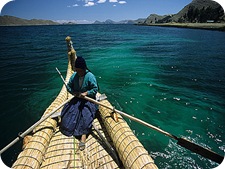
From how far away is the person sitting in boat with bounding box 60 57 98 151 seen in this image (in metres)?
3.38

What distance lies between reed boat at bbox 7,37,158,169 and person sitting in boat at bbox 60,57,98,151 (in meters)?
0.17

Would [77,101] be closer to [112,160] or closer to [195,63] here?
[112,160]

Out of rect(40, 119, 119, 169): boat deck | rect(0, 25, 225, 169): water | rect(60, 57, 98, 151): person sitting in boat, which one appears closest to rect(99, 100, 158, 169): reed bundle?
rect(40, 119, 119, 169): boat deck

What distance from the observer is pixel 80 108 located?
11.6ft

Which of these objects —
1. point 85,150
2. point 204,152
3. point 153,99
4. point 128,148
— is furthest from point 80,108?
point 153,99

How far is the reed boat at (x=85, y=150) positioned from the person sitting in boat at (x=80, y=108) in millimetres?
171

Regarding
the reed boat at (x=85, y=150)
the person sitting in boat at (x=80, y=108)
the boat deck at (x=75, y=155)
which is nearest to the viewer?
the reed boat at (x=85, y=150)

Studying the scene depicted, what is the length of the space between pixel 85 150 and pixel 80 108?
0.90m

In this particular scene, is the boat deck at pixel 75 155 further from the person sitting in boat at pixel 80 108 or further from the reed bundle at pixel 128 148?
the reed bundle at pixel 128 148

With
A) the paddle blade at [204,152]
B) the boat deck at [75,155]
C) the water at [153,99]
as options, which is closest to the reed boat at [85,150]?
the boat deck at [75,155]

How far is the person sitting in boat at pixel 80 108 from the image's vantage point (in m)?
3.38

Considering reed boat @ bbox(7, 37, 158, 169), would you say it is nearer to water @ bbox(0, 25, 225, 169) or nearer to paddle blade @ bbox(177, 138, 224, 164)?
paddle blade @ bbox(177, 138, 224, 164)

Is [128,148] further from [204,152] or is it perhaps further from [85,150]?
[204,152]

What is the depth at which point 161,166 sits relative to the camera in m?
3.97
